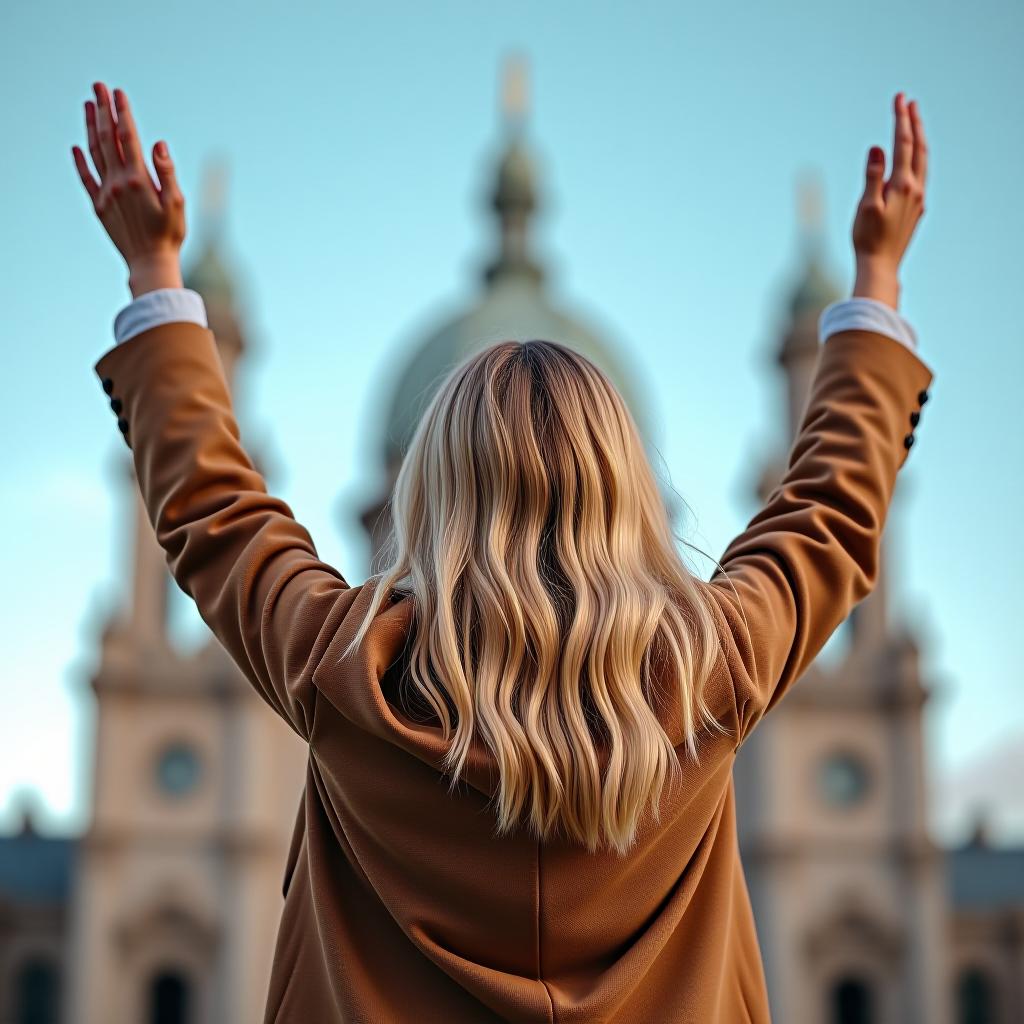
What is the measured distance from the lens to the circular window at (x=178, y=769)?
108 feet

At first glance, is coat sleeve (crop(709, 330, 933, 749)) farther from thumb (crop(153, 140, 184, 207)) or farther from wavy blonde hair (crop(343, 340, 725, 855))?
thumb (crop(153, 140, 184, 207))

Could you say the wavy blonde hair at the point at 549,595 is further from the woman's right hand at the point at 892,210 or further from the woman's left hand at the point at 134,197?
the woman's right hand at the point at 892,210

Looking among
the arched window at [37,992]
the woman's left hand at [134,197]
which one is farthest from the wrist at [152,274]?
the arched window at [37,992]

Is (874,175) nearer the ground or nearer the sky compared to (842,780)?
nearer the sky

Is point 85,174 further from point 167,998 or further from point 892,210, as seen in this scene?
point 167,998

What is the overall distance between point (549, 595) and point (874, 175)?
1107mm

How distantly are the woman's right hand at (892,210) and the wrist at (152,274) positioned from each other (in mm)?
1161

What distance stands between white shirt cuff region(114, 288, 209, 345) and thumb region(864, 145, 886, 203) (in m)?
1.16

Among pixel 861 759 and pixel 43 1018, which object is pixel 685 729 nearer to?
pixel 861 759

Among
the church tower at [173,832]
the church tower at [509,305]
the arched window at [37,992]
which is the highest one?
the church tower at [509,305]

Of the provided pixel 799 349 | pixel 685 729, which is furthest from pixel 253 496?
pixel 799 349

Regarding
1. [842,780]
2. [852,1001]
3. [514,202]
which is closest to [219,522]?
[852,1001]

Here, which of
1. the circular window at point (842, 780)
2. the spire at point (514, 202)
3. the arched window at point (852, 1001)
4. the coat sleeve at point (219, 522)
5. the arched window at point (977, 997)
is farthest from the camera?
the spire at point (514, 202)

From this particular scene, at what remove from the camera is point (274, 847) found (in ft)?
108
